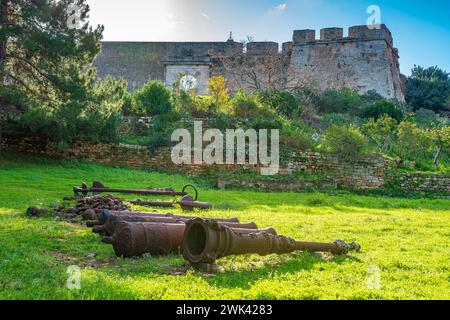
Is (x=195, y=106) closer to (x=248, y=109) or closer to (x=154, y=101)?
(x=154, y=101)

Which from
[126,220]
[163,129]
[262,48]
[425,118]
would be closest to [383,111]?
[425,118]

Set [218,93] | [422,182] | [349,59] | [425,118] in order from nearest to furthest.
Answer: [422,182]
[218,93]
[425,118]
[349,59]

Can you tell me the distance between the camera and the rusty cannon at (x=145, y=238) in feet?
16.2

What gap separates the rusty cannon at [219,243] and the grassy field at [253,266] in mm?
165

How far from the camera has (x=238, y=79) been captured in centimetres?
3106

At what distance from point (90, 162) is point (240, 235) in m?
14.0

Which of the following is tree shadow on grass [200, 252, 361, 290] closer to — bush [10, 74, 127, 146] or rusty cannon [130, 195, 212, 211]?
rusty cannon [130, 195, 212, 211]

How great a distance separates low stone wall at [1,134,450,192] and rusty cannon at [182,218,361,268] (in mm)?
12585

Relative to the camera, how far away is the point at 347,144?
1831 cm

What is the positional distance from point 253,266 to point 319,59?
89.9 feet

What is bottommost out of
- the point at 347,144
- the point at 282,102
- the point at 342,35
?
the point at 347,144

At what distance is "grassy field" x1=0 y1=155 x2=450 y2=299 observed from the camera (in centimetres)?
379

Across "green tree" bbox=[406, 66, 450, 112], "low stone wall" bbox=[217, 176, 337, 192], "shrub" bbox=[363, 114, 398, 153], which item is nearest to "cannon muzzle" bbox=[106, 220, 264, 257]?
"low stone wall" bbox=[217, 176, 337, 192]

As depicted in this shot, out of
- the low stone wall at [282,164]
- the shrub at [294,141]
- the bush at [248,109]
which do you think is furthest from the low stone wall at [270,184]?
the bush at [248,109]
